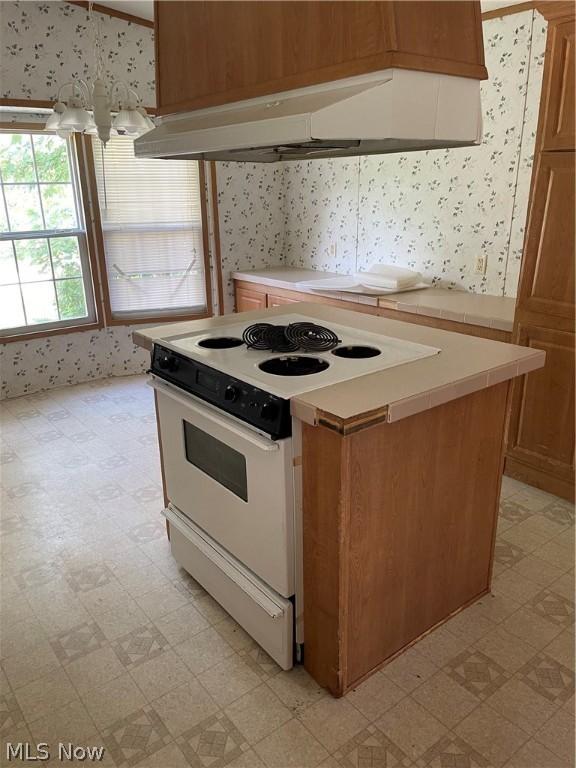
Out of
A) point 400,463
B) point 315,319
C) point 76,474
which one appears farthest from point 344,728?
point 76,474

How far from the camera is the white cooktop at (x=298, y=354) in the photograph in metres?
1.60

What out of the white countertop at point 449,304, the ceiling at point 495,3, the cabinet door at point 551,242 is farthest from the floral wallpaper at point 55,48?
the cabinet door at point 551,242

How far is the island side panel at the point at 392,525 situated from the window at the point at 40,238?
11.4 feet

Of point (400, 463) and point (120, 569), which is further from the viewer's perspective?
point (120, 569)

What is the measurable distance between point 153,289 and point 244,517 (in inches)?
130

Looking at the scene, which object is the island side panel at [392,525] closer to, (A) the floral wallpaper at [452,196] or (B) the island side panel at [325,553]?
(B) the island side panel at [325,553]

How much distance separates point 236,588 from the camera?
192 centimetres

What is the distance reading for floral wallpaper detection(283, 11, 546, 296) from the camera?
10.2 feet

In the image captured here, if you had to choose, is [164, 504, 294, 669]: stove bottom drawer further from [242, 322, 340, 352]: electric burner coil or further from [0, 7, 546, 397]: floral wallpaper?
[0, 7, 546, 397]: floral wallpaper

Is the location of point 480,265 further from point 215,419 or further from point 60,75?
point 60,75

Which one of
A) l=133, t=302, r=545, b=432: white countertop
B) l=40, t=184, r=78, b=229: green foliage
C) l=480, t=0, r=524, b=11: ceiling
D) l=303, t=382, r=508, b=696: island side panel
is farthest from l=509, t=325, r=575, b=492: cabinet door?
l=40, t=184, r=78, b=229: green foliage

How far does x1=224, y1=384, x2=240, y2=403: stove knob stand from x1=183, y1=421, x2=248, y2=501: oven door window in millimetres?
183

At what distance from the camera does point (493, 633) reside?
1.93 metres

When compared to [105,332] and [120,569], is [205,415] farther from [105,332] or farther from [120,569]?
[105,332]
